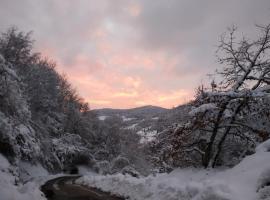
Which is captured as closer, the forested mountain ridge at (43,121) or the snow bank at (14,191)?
the snow bank at (14,191)

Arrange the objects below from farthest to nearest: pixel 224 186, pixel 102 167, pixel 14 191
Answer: pixel 102 167 < pixel 14 191 < pixel 224 186

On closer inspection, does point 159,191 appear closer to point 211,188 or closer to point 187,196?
point 187,196

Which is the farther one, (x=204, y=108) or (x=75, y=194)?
(x=75, y=194)

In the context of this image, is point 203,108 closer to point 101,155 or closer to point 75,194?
point 75,194

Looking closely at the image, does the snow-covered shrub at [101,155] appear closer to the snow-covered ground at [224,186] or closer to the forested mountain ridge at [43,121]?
the forested mountain ridge at [43,121]

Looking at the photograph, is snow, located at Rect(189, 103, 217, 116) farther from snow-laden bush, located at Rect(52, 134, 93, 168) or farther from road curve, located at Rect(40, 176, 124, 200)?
snow-laden bush, located at Rect(52, 134, 93, 168)

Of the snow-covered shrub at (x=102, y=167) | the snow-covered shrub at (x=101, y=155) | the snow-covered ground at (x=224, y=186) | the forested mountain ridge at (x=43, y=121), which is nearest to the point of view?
the snow-covered ground at (x=224, y=186)

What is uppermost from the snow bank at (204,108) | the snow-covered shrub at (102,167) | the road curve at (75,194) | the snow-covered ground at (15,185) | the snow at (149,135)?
the snow bank at (204,108)

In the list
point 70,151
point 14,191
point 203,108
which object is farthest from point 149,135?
point 14,191

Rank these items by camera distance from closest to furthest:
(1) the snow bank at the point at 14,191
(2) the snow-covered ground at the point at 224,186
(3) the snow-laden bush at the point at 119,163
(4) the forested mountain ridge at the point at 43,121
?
(2) the snow-covered ground at the point at 224,186 < (1) the snow bank at the point at 14,191 < (4) the forested mountain ridge at the point at 43,121 < (3) the snow-laden bush at the point at 119,163

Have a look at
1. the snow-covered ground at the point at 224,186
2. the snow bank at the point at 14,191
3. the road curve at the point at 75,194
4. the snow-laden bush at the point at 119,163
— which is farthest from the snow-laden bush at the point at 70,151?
the snow-covered ground at the point at 224,186

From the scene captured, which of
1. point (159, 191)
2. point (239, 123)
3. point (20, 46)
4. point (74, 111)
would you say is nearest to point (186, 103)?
point (239, 123)

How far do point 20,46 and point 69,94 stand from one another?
3616 cm

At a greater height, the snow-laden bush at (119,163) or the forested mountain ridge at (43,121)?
the forested mountain ridge at (43,121)
